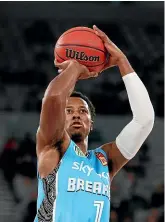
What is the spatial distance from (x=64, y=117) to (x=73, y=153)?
1.11ft

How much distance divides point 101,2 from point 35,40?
5.73 ft

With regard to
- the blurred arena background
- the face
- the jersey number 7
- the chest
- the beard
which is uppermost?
the blurred arena background

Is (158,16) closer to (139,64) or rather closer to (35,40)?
(139,64)

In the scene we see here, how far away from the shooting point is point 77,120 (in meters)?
3.40

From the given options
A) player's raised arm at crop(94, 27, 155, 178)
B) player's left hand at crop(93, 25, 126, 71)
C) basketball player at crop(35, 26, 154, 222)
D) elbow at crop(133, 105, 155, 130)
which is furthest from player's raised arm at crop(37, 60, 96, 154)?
elbow at crop(133, 105, 155, 130)

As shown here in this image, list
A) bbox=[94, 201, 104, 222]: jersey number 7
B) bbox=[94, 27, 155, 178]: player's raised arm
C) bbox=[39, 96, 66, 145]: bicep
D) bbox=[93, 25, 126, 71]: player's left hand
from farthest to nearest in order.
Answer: bbox=[94, 27, 155, 178]: player's raised arm < bbox=[93, 25, 126, 71]: player's left hand < bbox=[94, 201, 104, 222]: jersey number 7 < bbox=[39, 96, 66, 145]: bicep

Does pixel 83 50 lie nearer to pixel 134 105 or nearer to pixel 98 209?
pixel 134 105

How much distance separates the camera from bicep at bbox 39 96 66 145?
2812 millimetres

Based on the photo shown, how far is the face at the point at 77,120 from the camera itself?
11.1 ft

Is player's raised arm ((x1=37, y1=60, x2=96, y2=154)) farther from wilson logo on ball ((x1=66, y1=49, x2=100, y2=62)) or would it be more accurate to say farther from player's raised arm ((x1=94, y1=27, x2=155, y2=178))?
player's raised arm ((x1=94, y1=27, x2=155, y2=178))

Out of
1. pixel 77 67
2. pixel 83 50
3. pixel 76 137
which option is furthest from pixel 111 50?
pixel 76 137

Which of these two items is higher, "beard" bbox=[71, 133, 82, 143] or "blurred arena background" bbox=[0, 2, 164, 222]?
"blurred arena background" bbox=[0, 2, 164, 222]

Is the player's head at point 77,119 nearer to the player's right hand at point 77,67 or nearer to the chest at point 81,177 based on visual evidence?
the chest at point 81,177

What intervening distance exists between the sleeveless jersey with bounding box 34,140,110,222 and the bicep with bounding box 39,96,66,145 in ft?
0.75
